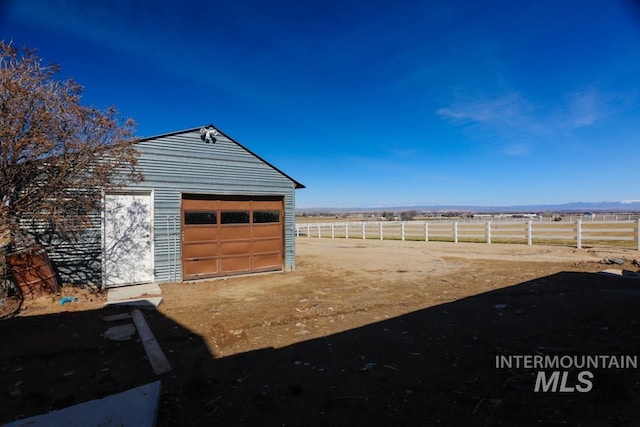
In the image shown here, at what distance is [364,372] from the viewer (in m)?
3.70

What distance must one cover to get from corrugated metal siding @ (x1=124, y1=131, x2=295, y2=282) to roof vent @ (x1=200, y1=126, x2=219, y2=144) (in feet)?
0.36

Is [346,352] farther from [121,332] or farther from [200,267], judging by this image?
[200,267]

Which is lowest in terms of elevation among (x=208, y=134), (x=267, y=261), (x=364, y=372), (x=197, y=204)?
(x=364, y=372)

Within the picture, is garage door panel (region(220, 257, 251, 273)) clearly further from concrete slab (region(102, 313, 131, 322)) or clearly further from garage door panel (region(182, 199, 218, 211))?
concrete slab (region(102, 313, 131, 322))

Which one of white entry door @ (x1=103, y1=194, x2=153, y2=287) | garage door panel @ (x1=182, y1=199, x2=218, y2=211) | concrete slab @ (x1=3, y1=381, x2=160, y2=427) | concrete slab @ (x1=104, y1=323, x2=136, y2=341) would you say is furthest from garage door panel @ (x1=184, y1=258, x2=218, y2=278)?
concrete slab @ (x1=3, y1=381, x2=160, y2=427)

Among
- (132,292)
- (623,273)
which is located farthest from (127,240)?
(623,273)

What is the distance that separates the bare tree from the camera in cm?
577

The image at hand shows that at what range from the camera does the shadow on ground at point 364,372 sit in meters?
2.91

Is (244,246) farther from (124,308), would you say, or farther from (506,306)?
(506,306)

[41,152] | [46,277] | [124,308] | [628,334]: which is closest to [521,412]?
Result: [628,334]

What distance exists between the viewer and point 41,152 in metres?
6.13

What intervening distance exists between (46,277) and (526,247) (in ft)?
56.3

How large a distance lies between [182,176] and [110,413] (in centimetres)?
730

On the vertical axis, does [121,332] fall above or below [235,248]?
below
